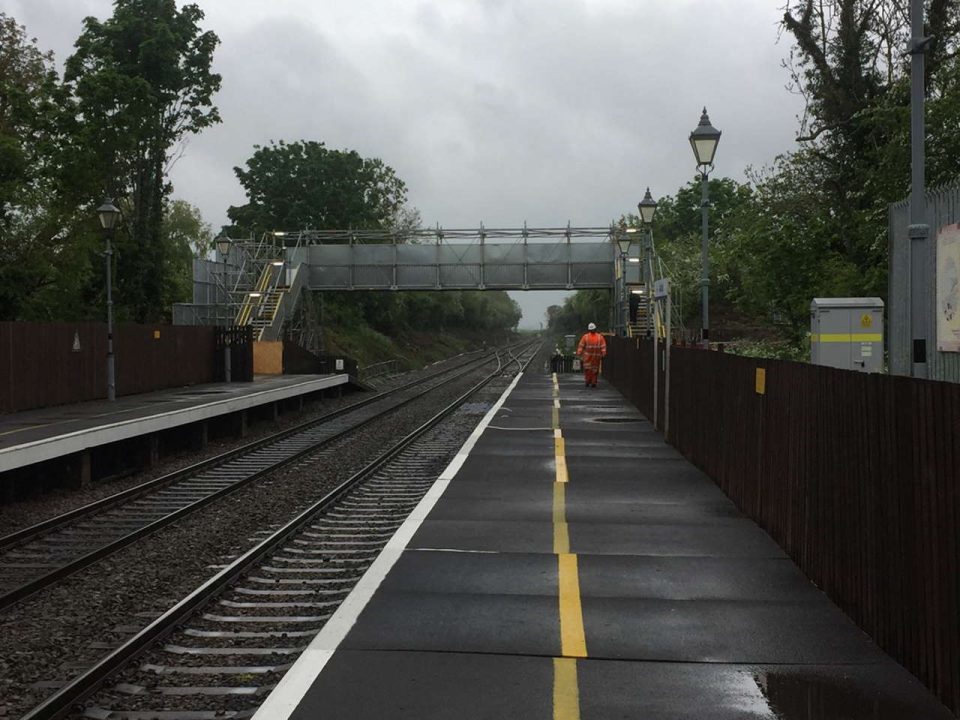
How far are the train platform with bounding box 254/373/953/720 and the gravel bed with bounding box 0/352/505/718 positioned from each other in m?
1.74

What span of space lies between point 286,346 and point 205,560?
26.1 meters

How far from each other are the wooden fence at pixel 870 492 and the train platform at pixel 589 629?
0.21 m

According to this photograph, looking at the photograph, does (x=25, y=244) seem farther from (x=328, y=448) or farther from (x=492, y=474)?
(x=492, y=474)

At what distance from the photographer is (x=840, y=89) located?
1075 inches

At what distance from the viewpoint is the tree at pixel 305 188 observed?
58.2 metres

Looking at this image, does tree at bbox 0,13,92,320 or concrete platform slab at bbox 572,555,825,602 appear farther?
tree at bbox 0,13,92,320

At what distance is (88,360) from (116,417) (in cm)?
632

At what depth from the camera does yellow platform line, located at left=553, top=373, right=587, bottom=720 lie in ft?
15.2

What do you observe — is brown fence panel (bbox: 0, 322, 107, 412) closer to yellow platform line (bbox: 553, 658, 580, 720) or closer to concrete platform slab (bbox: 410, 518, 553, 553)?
concrete platform slab (bbox: 410, 518, 553, 553)

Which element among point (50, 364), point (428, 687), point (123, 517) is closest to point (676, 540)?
point (428, 687)

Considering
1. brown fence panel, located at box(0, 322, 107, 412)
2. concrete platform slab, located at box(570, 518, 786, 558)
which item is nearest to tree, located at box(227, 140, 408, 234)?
brown fence panel, located at box(0, 322, 107, 412)

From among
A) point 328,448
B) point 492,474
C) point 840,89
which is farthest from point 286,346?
point 492,474

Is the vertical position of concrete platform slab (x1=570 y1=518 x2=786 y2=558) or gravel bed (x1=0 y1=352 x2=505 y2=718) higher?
concrete platform slab (x1=570 y1=518 x2=786 y2=558)

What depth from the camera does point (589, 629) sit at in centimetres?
569
